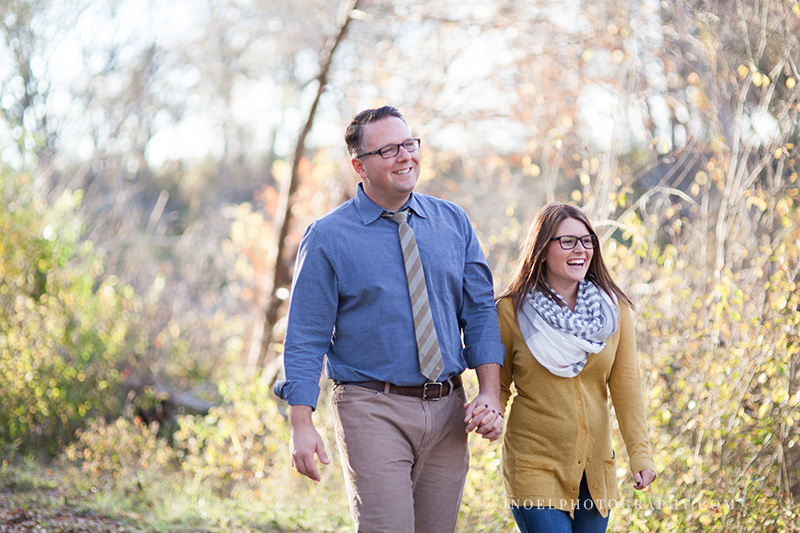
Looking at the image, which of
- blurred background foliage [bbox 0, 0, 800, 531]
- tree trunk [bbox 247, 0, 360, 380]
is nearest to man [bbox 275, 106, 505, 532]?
blurred background foliage [bbox 0, 0, 800, 531]

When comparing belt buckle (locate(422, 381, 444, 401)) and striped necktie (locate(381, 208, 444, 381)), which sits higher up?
striped necktie (locate(381, 208, 444, 381))

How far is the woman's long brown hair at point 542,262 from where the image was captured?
2701 millimetres

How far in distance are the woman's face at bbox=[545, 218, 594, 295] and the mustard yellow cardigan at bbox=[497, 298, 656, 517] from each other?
0.23 meters

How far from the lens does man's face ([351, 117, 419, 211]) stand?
8.43ft

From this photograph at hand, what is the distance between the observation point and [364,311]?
8.34ft

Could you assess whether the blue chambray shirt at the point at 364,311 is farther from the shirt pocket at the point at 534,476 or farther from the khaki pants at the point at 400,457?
the shirt pocket at the point at 534,476

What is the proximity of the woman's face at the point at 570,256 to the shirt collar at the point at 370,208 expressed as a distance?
0.48 meters

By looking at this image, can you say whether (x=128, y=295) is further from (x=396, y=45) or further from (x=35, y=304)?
(x=396, y=45)

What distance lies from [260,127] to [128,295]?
455 inches

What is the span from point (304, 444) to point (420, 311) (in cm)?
57

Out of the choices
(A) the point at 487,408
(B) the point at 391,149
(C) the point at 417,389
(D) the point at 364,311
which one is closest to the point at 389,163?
(B) the point at 391,149

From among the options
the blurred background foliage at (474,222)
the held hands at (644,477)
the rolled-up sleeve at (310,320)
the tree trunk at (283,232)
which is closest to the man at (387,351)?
the rolled-up sleeve at (310,320)

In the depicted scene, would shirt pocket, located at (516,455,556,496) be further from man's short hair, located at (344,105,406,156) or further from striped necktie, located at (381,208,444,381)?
man's short hair, located at (344,105,406,156)

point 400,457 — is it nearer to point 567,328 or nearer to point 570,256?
point 567,328
